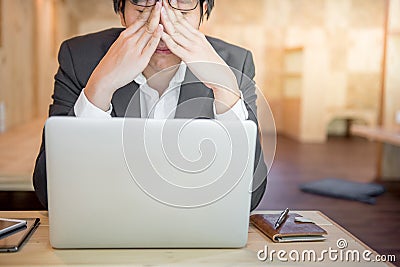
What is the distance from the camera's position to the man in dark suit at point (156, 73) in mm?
875

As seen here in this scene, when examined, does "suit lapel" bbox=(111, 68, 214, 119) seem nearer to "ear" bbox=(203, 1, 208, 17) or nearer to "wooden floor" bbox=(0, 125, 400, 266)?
"ear" bbox=(203, 1, 208, 17)

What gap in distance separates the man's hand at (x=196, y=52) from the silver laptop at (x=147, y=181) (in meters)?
0.28

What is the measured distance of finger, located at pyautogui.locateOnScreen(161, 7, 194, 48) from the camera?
35.7 inches

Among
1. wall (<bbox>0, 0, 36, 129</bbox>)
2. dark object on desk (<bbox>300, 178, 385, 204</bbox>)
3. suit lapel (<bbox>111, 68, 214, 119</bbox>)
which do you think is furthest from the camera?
wall (<bbox>0, 0, 36, 129</bbox>)

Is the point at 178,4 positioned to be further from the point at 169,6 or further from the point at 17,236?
the point at 17,236

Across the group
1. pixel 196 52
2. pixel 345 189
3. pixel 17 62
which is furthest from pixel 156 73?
pixel 17 62

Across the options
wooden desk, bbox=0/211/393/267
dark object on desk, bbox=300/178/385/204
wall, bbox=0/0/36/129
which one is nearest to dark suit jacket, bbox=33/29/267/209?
wooden desk, bbox=0/211/393/267

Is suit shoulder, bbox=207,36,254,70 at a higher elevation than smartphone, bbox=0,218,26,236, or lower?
higher

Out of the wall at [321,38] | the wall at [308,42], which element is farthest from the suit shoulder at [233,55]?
the wall at [321,38]

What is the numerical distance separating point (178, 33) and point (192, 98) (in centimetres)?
30

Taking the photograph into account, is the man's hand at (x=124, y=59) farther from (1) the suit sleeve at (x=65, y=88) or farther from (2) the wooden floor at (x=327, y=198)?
(2) the wooden floor at (x=327, y=198)

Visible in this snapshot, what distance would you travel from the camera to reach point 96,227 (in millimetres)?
688

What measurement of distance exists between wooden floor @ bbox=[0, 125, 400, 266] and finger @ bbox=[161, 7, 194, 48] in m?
0.93

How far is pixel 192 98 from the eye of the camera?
1.19 metres
